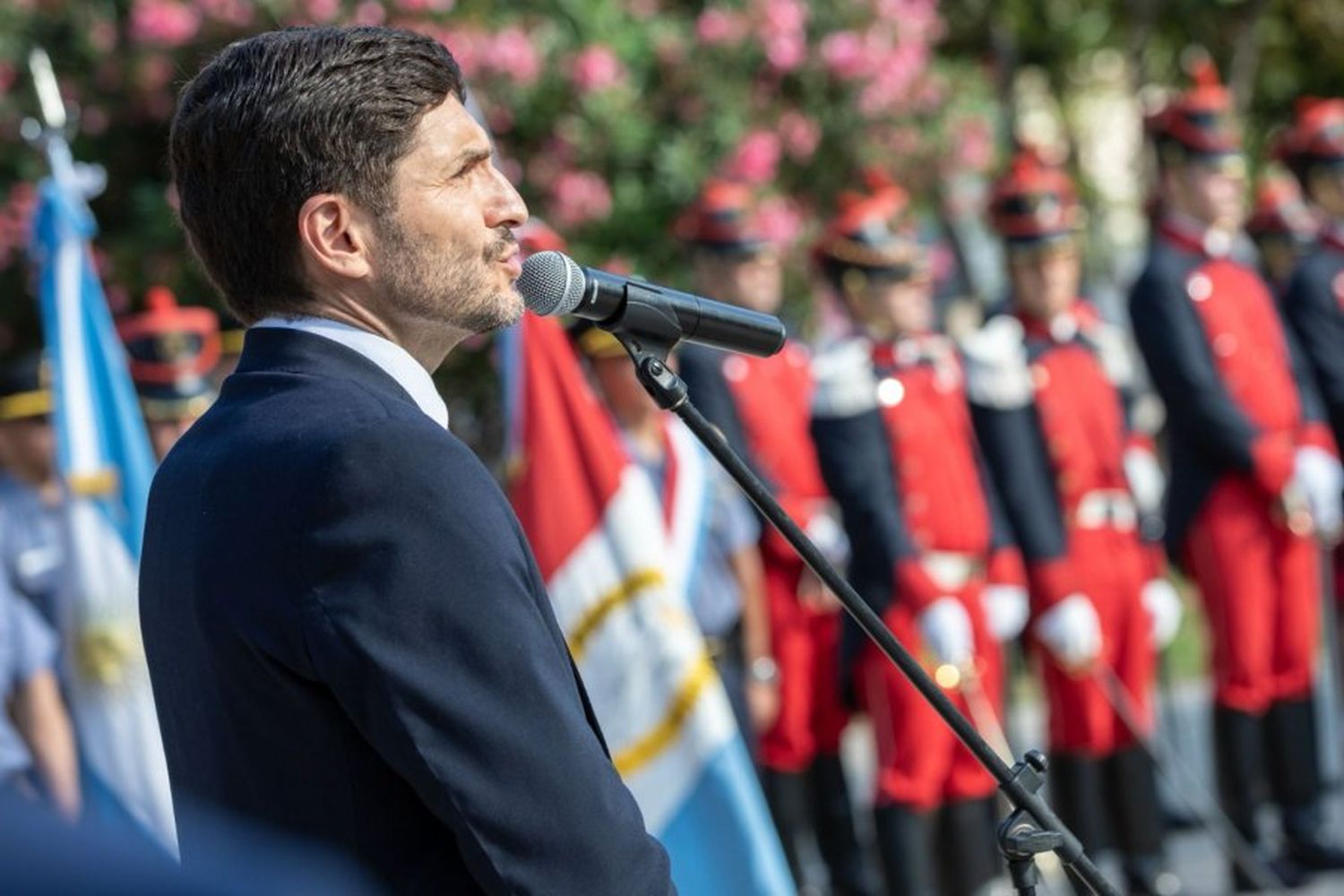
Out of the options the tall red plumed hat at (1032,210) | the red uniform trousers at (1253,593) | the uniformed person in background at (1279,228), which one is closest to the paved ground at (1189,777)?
the red uniform trousers at (1253,593)

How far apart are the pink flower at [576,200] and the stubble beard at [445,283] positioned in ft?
17.5

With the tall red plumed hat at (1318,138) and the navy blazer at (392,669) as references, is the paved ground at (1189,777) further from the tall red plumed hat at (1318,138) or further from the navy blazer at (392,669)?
the navy blazer at (392,669)

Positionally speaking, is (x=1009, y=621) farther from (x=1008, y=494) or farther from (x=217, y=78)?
(x=217, y=78)

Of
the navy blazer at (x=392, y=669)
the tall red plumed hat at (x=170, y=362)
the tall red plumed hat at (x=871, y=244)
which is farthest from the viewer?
the tall red plumed hat at (x=871, y=244)

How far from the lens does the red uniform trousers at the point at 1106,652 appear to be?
628 centimetres

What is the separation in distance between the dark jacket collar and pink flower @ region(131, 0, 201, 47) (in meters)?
5.40

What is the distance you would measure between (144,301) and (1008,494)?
3.07 meters

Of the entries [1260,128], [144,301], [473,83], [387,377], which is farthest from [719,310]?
[1260,128]

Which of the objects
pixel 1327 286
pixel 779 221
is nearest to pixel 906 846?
pixel 1327 286

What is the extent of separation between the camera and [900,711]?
19.2 ft

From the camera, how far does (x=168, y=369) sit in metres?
6.05

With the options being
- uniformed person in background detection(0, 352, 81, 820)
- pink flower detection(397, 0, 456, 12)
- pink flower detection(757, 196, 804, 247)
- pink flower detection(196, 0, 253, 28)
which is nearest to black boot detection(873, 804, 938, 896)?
uniformed person in background detection(0, 352, 81, 820)

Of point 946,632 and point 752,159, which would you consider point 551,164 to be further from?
point 946,632

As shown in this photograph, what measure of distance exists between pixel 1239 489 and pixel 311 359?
5.16m
